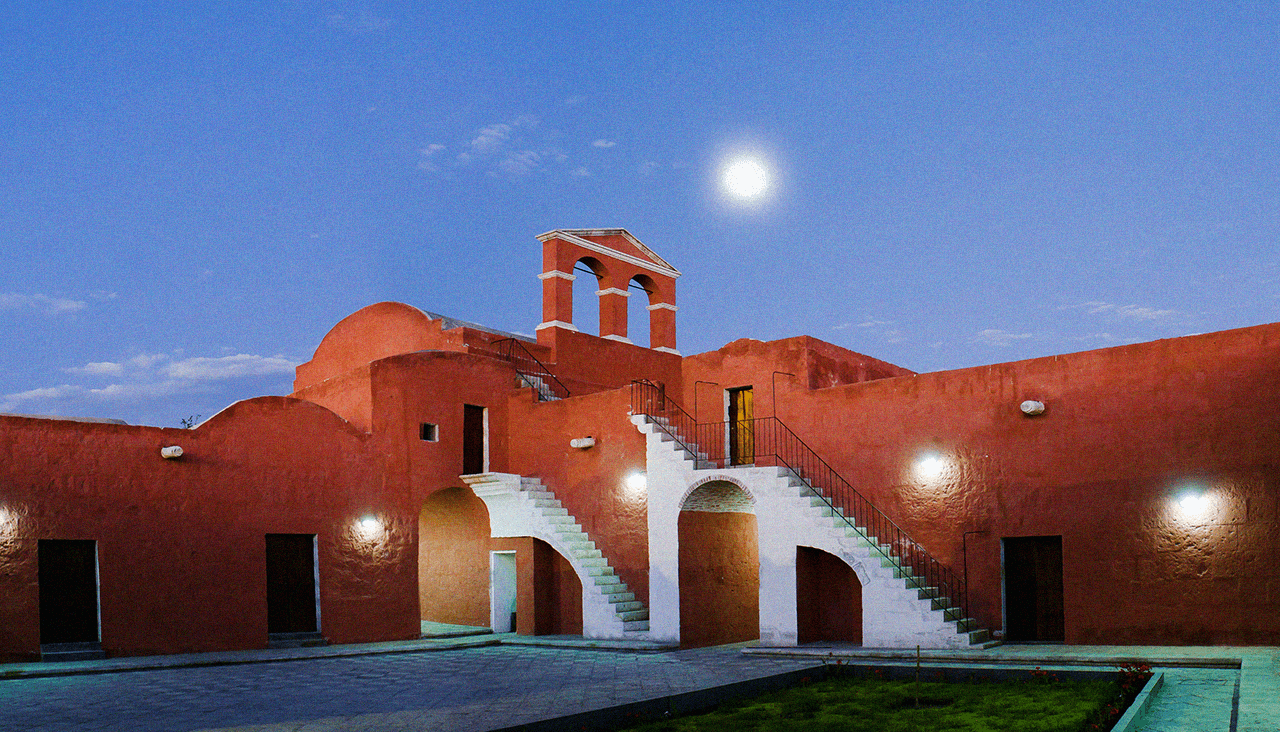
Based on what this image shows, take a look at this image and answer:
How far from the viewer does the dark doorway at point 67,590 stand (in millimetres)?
14016

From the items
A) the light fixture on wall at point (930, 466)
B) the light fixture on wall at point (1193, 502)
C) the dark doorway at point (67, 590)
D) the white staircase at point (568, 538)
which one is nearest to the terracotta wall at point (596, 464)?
the white staircase at point (568, 538)

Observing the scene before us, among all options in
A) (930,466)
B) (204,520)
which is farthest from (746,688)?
(204,520)

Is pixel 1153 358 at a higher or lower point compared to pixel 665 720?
higher

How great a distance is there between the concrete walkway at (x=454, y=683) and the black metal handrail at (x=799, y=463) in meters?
1.69

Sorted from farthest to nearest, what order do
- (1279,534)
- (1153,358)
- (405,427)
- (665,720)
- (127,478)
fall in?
(405,427) < (127,478) < (1153,358) < (1279,534) < (665,720)

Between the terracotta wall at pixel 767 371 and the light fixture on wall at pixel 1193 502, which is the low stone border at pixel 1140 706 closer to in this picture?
the light fixture on wall at pixel 1193 502

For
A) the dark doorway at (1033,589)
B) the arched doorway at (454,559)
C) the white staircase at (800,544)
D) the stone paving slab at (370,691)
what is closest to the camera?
the stone paving slab at (370,691)

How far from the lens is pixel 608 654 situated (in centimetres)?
1502

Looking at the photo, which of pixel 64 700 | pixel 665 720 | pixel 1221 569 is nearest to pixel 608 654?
pixel 665 720

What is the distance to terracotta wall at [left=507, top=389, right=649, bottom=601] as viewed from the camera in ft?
57.3

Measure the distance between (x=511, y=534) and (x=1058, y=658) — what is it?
32.9ft

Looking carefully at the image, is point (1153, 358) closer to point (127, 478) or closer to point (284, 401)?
point (284, 401)

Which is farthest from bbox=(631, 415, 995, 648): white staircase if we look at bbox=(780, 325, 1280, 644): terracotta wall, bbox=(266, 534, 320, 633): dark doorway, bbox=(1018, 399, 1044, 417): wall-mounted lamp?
bbox=(266, 534, 320, 633): dark doorway

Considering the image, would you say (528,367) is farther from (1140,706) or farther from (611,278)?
(1140,706)
